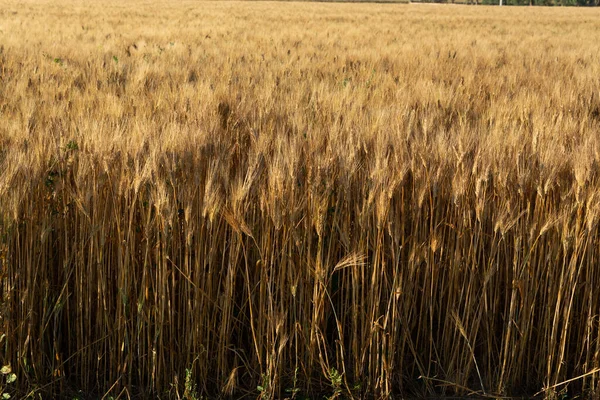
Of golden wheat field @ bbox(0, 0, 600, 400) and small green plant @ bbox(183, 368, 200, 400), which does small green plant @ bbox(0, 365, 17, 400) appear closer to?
golden wheat field @ bbox(0, 0, 600, 400)

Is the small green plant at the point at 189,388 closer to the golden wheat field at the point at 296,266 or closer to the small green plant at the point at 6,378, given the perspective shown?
the golden wheat field at the point at 296,266

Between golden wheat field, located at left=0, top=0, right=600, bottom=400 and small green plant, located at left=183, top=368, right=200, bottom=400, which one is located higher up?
golden wheat field, located at left=0, top=0, right=600, bottom=400

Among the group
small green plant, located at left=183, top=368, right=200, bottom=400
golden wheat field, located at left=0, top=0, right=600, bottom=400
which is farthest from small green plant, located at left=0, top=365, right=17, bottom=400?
small green plant, located at left=183, top=368, right=200, bottom=400

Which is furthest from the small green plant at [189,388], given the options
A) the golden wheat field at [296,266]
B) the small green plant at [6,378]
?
the small green plant at [6,378]

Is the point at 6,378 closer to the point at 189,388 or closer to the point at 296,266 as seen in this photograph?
the point at 189,388

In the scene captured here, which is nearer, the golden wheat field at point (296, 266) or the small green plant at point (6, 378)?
the small green plant at point (6, 378)

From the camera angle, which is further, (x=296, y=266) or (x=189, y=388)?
(x=296, y=266)

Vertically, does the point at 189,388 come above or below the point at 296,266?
below

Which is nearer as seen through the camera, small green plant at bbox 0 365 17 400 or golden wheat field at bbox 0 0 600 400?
small green plant at bbox 0 365 17 400

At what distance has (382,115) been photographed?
2512 millimetres

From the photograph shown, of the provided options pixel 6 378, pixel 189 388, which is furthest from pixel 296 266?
pixel 6 378

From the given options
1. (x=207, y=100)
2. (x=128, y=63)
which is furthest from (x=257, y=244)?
(x=128, y=63)

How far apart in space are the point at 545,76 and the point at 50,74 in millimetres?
3107

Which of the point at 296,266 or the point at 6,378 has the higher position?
the point at 296,266
